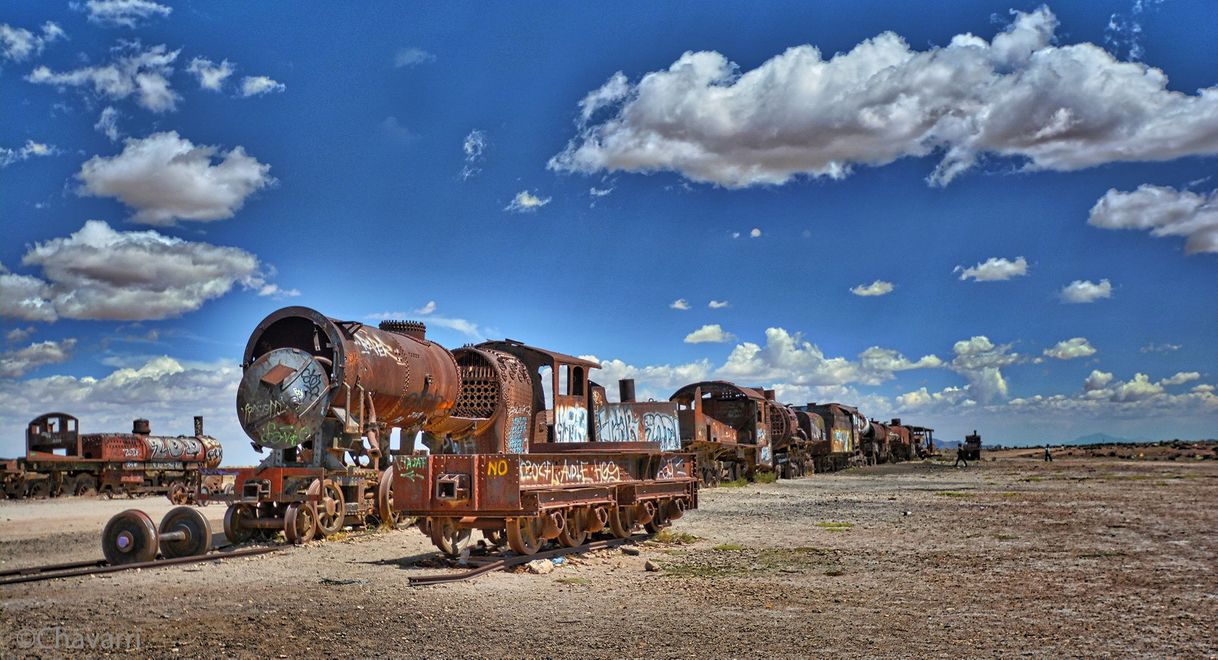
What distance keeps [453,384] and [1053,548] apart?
10.6m

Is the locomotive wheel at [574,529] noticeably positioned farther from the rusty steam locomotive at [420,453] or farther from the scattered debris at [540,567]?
the scattered debris at [540,567]

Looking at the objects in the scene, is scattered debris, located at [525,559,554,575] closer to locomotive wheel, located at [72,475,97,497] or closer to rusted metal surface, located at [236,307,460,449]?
rusted metal surface, located at [236,307,460,449]

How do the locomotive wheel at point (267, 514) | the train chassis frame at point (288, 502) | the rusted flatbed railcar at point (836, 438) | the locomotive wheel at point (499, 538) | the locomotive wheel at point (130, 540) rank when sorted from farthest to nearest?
1. the rusted flatbed railcar at point (836, 438)
2. the locomotive wheel at point (267, 514)
3. the train chassis frame at point (288, 502)
4. the locomotive wheel at point (499, 538)
5. the locomotive wheel at point (130, 540)

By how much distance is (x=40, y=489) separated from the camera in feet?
101

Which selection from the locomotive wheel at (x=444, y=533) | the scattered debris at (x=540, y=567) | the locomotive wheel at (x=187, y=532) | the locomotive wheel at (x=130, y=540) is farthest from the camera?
the locomotive wheel at (x=187, y=532)

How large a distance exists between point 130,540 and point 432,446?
648 cm

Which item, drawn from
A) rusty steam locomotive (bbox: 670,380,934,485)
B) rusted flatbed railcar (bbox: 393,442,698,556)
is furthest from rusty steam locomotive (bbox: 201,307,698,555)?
rusty steam locomotive (bbox: 670,380,934,485)

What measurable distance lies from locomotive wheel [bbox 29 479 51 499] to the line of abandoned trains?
62.4 ft

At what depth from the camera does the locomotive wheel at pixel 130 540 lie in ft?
40.9

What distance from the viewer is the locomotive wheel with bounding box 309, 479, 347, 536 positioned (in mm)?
14859

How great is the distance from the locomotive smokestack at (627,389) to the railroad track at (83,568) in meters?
12.5

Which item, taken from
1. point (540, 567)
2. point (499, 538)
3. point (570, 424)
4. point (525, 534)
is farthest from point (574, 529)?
point (570, 424)

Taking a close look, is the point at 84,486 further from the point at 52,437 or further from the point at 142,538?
the point at 142,538

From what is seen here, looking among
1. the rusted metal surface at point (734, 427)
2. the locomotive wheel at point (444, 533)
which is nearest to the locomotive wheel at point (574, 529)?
the locomotive wheel at point (444, 533)
